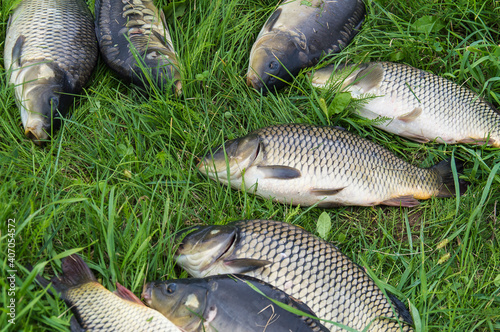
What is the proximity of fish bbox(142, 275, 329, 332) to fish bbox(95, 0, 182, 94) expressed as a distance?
5.25 feet

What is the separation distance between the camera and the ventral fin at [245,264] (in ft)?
8.43

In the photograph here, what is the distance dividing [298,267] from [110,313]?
1.03 meters

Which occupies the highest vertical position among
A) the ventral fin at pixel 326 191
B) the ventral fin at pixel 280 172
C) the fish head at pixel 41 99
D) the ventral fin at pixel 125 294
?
the fish head at pixel 41 99

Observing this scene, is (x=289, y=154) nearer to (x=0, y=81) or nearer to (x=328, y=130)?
(x=328, y=130)

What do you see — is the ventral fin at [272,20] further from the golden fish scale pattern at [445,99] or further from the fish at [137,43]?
the golden fish scale pattern at [445,99]

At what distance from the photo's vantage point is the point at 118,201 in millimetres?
3045

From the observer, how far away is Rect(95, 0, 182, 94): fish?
11.4 feet

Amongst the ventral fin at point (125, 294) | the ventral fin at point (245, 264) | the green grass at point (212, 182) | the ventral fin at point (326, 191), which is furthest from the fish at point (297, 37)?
the ventral fin at point (125, 294)

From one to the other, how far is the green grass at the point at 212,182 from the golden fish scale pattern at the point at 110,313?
0.32 feet

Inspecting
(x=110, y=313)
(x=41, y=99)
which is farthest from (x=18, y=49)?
(x=110, y=313)

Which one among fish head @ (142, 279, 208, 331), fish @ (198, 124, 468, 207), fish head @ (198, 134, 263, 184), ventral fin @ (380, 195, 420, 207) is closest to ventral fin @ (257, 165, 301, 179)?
fish @ (198, 124, 468, 207)

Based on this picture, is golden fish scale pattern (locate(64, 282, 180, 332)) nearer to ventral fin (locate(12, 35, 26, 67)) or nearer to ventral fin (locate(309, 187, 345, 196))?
ventral fin (locate(309, 187, 345, 196))

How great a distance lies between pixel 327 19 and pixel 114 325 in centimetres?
296

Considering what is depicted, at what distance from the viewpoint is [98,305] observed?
235cm
